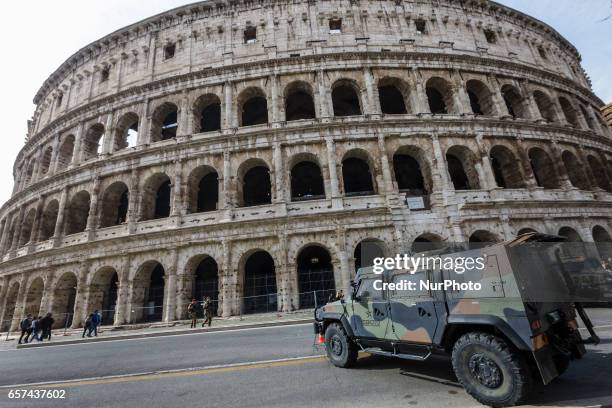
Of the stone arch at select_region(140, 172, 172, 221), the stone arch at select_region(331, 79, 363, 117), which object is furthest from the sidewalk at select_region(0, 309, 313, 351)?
the stone arch at select_region(331, 79, 363, 117)

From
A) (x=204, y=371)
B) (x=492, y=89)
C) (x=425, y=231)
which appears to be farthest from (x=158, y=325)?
(x=492, y=89)

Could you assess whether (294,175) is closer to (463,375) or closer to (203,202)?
(203,202)

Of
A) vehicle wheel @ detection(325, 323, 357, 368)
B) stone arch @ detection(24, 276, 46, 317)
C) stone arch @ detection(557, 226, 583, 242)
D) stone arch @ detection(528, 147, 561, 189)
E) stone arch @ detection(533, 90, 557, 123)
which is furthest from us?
stone arch @ detection(533, 90, 557, 123)

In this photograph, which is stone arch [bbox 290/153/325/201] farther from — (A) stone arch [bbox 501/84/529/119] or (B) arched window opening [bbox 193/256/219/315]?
(A) stone arch [bbox 501/84/529/119]

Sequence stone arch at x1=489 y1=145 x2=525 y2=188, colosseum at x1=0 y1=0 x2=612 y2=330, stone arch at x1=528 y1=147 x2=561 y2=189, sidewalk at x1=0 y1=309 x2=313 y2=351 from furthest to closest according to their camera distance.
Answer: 1. stone arch at x1=528 y1=147 x2=561 y2=189
2. stone arch at x1=489 y1=145 x2=525 y2=188
3. colosseum at x1=0 y1=0 x2=612 y2=330
4. sidewalk at x1=0 y1=309 x2=313 y2=351

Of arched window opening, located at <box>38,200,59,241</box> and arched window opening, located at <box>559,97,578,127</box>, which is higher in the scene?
arched window opening, located at <box>559,97,578,127</box>

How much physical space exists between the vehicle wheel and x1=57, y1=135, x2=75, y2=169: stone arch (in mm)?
25551

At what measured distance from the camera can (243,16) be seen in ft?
67.0

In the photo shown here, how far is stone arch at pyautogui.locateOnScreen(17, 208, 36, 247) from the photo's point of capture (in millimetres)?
20953

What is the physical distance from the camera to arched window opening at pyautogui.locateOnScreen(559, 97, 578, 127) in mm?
22362

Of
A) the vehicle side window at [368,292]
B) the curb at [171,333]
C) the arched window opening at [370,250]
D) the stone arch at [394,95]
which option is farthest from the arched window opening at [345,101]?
the vehicle side window at [368,292]

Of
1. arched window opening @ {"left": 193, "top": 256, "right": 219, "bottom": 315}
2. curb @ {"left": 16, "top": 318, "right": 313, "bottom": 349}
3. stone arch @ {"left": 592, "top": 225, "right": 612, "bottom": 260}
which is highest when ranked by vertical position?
stone arch @ {"left": 592, "top": 225, "right": 612, "bottom": 260}

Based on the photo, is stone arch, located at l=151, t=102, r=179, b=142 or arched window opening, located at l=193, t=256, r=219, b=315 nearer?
arched window opening, located at l=193, t=256, r=219, b=315

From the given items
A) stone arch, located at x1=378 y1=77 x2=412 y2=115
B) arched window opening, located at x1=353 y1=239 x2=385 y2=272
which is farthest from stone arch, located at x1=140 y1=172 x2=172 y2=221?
stone arch, located at x1=378 y1=77 x2=412 y2=115
